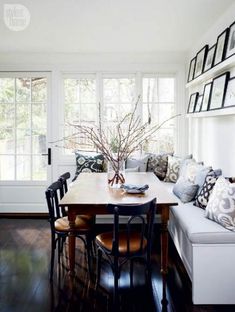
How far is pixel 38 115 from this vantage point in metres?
5.39

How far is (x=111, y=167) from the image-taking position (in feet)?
11.8

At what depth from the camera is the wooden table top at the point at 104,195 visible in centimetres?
286

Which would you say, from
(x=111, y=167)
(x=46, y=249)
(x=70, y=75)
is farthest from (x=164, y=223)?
(x=70, y=75)

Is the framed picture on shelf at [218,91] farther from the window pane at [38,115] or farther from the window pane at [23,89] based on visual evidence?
the window pane at [23,89]

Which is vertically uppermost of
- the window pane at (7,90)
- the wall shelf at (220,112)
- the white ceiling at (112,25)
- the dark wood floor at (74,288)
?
the white ceiling at (112,25)

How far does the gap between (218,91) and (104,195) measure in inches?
65.5

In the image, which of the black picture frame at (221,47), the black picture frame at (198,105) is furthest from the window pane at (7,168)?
the black picture frame at (221,47)

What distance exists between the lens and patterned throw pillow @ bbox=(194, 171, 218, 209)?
3.31 meters

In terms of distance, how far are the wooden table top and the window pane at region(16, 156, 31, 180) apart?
1.74 metres

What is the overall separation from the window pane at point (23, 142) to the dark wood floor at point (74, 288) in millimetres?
1914

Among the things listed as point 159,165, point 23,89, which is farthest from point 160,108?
point 23,89

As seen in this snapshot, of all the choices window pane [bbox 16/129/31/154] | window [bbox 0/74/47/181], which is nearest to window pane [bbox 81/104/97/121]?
window [bbox 0/74/47/181]

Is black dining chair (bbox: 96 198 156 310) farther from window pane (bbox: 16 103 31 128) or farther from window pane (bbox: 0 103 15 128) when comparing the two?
window pane (bbox: 0 103 15 128)

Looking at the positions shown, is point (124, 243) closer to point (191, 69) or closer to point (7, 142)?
point (191, 69)
